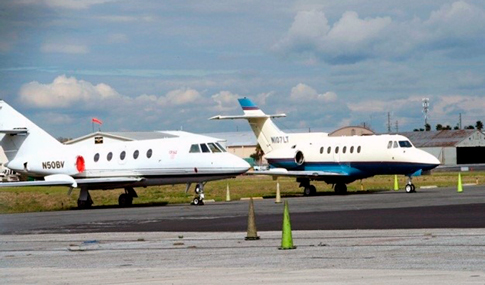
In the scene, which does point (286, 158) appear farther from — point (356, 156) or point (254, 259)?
point (254, 259)

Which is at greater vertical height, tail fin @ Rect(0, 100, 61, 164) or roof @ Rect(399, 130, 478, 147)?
roof @ Rect(399, 130, 478, 147)

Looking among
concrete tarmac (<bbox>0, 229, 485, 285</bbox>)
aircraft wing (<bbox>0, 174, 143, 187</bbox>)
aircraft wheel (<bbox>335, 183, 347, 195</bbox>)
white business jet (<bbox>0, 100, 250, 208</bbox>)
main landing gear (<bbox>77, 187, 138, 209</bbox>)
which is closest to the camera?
concrete tarmac (<bbox>0, 229, 485, 285</bbox>)

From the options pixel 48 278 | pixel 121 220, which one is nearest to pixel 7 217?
pixel 121 220

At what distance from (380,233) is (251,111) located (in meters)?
33.9

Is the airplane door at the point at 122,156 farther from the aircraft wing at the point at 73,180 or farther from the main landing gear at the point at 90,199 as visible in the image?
the main landing gear at the point at 90,199

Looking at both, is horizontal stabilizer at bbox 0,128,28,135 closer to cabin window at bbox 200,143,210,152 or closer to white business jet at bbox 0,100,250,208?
white business jet at bbox 0,100,250,208

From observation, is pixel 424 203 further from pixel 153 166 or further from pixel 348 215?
pixel 153 166

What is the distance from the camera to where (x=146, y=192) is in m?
51.8

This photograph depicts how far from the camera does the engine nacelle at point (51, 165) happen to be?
1551 inches

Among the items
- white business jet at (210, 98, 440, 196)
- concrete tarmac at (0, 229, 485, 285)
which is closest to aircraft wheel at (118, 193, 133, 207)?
white business jet at (210, 98, 440, 196)

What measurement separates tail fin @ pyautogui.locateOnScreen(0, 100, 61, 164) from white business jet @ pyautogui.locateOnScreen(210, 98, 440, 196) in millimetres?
9805

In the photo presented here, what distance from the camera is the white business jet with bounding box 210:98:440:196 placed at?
44375mm

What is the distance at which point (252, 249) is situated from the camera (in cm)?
1672

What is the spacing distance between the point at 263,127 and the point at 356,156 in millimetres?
7975
